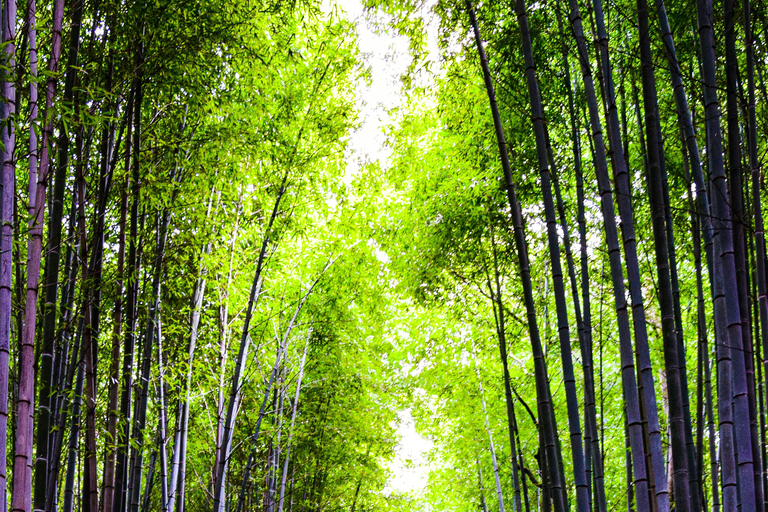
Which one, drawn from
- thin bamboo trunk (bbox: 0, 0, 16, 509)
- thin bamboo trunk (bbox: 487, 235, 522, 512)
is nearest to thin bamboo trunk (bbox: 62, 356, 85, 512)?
thin bamboo trunk (bbox: 0, 0, 16, 509)

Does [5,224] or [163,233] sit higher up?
[163,233]

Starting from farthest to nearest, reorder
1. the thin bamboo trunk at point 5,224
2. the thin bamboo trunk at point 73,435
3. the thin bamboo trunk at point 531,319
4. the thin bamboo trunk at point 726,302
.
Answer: the thin bamboo trunk at point 73,435 → the thin bamboo trunk at point 531,319 → the thin bamboo trunk at point 726,302 → the thin bamboo trunk at point 5,224

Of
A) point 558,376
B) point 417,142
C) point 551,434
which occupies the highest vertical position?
point 417,142

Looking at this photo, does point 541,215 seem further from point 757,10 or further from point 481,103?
point 757,10

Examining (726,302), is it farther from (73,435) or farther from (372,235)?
(372,235)

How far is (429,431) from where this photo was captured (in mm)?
9359

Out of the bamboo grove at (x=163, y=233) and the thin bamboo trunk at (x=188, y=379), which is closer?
the bamboo grove at (x=163, y=233)

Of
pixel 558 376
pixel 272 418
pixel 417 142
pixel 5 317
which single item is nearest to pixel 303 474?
pixel 272 418

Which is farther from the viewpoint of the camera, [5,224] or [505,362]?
[505,362]

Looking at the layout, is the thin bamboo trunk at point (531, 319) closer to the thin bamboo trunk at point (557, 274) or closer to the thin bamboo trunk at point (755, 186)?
the thin bamboo trunk at point (557, 274)

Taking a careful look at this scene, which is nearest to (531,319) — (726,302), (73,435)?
(726,302)

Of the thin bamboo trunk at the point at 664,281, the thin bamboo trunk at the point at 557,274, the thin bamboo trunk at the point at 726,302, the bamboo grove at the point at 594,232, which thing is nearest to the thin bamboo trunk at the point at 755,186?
the bamboo grove at the point at 594,232

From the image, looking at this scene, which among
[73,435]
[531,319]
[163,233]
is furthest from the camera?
[163,233]

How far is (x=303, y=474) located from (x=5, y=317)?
7.57m
